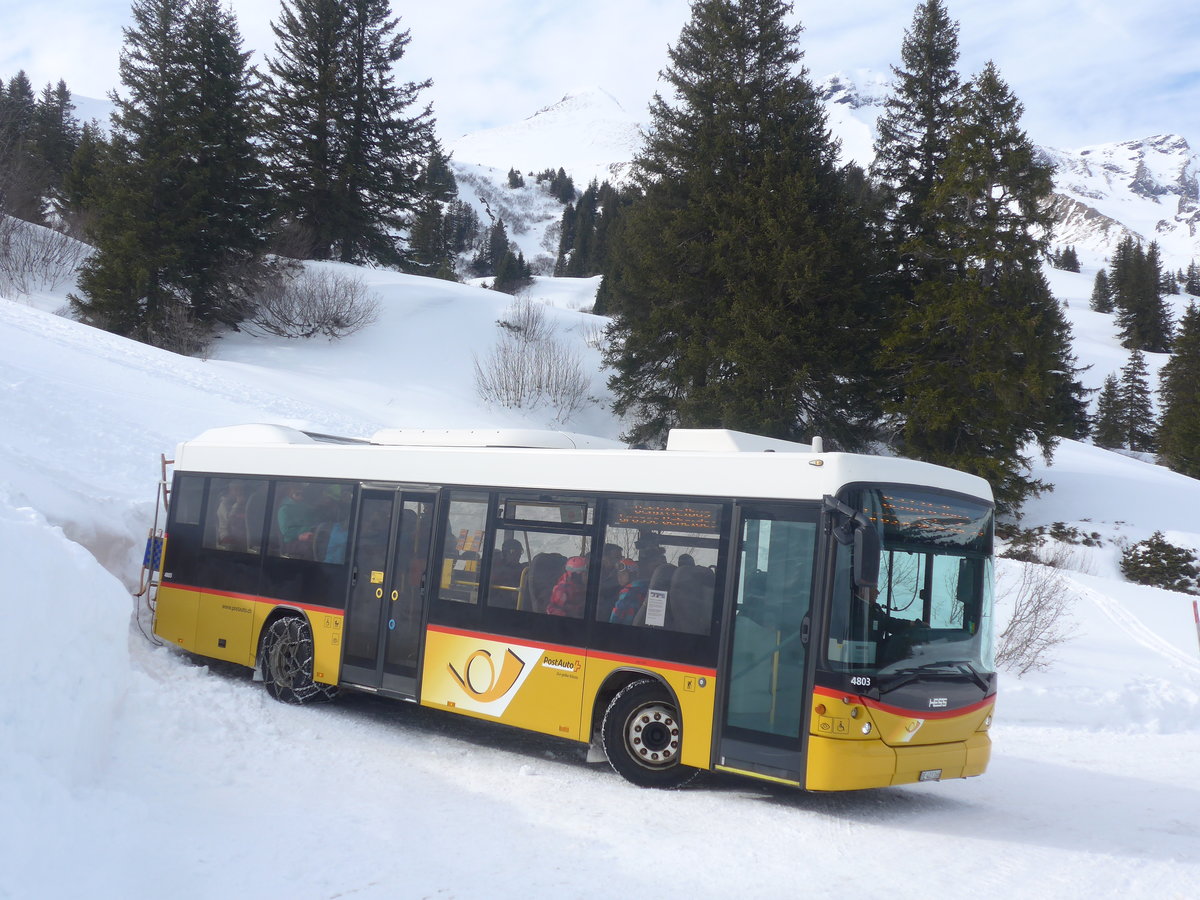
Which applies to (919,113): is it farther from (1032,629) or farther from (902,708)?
(902,708)

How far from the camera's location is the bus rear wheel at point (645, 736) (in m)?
8.26

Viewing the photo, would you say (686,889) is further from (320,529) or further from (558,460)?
(320,529)

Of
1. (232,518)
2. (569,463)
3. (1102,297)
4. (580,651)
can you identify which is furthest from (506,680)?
(1102,297)

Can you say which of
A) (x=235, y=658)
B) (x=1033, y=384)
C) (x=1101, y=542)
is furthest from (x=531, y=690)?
(x=1101, y=542)

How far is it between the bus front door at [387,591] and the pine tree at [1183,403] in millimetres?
66661

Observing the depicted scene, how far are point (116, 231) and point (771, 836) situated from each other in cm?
3750

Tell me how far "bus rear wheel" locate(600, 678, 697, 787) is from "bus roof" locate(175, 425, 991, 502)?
1744 mm

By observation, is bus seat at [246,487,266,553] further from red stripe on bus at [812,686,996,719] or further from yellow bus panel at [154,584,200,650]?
red stripe on bus at [812,686,996,719]

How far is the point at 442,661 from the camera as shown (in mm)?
9844

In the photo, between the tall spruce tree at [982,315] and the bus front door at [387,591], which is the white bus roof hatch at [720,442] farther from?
the tall spruce tree at [982,315]

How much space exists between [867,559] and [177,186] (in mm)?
37245

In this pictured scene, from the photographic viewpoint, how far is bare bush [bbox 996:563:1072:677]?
1523 centimetres

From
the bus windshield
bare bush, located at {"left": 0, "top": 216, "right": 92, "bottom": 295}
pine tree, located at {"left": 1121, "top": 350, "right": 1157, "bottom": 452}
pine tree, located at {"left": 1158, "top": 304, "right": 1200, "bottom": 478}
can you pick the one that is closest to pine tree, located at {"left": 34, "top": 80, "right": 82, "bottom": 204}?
bare bush, located at {"left": 0, "top": 216, "right": 92, "bottom": 295}

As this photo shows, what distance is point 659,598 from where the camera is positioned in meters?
8.45
